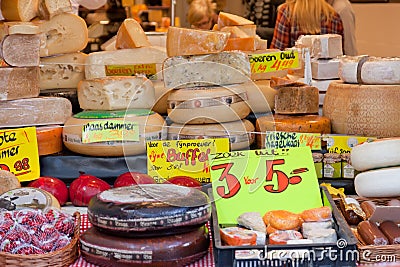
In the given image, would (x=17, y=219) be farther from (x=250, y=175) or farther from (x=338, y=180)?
(x=338, y=180)

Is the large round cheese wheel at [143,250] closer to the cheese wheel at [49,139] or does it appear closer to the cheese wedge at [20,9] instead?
the cheese wheel at [49,139]

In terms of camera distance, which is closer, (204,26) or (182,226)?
(182,226)

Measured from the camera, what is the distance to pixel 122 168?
2406 millimetres

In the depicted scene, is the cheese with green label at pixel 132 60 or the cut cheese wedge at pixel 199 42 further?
the cheese with green label at pixel 132 60

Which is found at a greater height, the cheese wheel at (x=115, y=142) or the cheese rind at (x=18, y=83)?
the cheese rind at (x=18, y=83)

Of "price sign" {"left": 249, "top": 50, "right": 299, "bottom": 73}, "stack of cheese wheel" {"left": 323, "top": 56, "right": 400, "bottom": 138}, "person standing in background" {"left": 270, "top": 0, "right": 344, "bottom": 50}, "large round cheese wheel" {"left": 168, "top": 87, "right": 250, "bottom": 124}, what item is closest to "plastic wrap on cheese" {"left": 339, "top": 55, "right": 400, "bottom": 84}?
"stack of cheese wheel" {"left": 323, "top": 56, "right": 400, "bottom": 138}

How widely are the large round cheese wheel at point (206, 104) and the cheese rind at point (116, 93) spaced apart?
128mm

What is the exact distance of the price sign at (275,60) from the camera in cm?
267

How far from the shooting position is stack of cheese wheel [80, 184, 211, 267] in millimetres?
1595

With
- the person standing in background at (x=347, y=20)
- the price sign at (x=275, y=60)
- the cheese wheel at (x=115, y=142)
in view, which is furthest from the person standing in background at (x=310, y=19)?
the cheese wheel at (x=115, y=142)

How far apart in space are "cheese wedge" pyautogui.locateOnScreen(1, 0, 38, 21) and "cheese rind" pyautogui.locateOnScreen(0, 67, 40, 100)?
1.31ft

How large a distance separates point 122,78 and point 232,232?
999mm

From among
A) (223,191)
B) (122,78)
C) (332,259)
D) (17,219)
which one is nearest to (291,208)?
(223,191)

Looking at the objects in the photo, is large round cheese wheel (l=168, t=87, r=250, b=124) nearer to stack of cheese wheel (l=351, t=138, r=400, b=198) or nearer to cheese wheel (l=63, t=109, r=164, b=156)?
cheese wheel (l=63, t=109, r=164, b=156)
